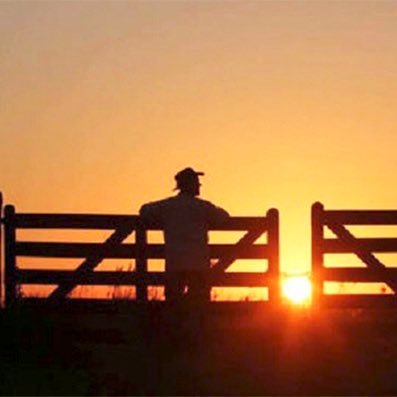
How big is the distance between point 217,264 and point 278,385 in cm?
444

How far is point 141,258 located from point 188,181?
2.52 metres

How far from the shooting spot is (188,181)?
16781 millimetres

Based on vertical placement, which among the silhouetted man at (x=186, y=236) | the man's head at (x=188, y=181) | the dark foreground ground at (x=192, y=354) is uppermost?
the man's head at (x=188, y=181)

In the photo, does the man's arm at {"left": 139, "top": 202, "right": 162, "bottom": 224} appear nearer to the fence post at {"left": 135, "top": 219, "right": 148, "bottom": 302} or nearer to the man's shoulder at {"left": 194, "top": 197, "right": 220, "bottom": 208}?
the man's shoulder at {"left": 194, "top": 197, "right": 220, "bottom": 208}

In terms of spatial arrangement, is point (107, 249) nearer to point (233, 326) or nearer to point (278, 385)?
point (233, 326)

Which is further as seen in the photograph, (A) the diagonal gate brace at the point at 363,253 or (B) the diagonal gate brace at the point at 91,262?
(B) the diagonal gate brace at the point at 91,262

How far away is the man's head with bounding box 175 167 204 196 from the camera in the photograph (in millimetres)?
16719

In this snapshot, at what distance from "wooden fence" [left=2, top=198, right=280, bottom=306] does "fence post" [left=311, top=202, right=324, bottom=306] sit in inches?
20.9

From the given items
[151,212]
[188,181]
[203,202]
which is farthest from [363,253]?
[151,212]

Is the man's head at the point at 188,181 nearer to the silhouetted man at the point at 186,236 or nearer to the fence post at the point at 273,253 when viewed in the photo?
the silhouetted man at the point at 186,236

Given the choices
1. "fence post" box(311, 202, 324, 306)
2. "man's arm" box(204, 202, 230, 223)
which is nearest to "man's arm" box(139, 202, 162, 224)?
"man's arm" box(204, 202, 230, 223)

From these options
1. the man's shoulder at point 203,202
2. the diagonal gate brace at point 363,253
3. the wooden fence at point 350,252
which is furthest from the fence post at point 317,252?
the man's shoulder at point 203,202

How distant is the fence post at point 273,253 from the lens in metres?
18.7

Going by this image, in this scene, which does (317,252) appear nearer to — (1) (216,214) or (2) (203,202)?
(1) (216,214)
